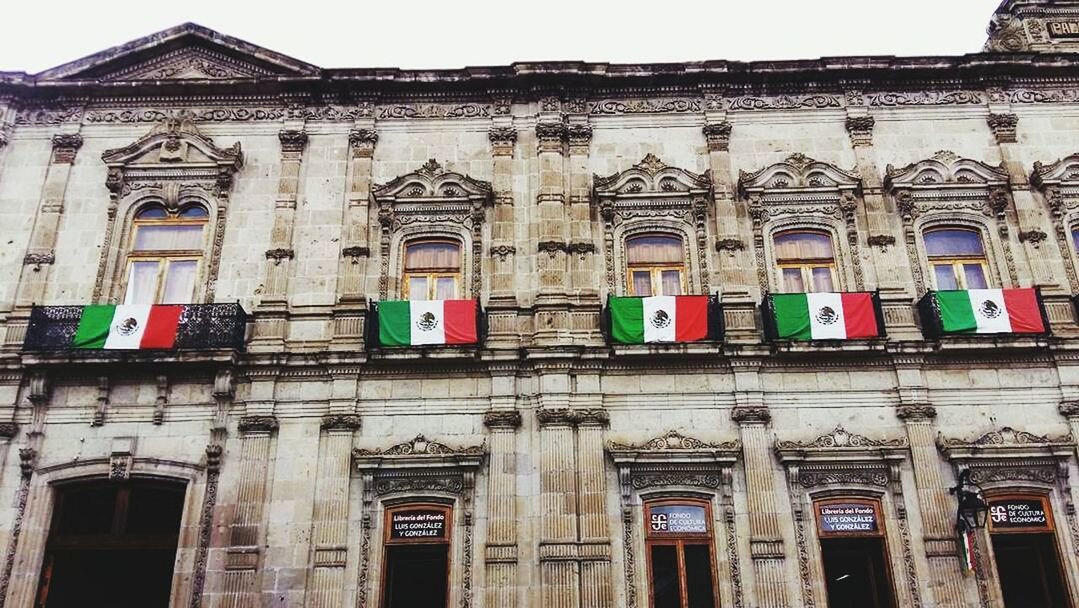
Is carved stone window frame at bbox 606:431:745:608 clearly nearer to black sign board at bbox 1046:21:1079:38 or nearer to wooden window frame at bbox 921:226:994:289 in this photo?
wooden window frame at bbox 921:226:994:289

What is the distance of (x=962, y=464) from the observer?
14.0m

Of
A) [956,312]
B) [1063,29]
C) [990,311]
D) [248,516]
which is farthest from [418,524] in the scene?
[1063,29]

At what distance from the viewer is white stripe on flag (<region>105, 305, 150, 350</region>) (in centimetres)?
Result: 1466

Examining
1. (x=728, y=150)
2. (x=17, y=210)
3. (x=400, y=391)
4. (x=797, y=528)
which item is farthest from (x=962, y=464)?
(x=17, y=210)

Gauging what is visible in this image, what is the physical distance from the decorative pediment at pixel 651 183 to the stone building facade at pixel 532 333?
7cm

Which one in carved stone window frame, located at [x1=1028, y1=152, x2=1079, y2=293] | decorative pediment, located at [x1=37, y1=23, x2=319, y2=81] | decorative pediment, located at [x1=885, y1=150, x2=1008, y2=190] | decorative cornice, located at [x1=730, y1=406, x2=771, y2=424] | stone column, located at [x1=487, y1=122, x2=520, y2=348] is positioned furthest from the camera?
decorative pediment, located at [x1=37, y1=23, x2=319, y2=81]

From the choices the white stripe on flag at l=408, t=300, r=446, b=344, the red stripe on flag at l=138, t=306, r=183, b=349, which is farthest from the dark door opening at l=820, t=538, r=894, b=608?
the red stripe on flag at l=138, t=306, r=183, b=349

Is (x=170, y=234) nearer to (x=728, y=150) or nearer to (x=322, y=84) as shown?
(x=322, y=84)

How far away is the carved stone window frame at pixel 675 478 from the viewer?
13.7 m

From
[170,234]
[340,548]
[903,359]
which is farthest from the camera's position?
[170,234]

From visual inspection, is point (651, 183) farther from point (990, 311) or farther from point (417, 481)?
point (417, 481)

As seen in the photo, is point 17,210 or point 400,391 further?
point 17,210

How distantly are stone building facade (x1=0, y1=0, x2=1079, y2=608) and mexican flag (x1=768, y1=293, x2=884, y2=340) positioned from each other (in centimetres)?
29

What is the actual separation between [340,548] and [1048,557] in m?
11.2
